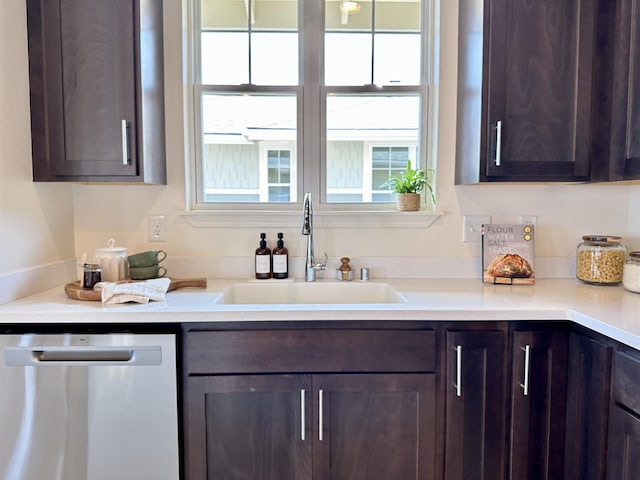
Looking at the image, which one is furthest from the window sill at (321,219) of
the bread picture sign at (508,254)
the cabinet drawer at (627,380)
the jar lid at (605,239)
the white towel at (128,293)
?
the cabinet drawer at (627,380)

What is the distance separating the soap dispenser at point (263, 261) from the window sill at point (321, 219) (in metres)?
0.11

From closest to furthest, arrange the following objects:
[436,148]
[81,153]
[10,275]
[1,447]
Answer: [1,447] < [10,275] < [81,153] < [436,148]

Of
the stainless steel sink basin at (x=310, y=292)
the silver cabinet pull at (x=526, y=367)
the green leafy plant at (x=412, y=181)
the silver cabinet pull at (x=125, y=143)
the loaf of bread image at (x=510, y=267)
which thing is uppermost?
the silver cabinet pull at (x=125, y=143)

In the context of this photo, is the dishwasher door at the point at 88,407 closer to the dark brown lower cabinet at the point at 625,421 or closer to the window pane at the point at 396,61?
the dark brown lower cabinet at the point at 625,421

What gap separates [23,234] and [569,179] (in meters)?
2.15

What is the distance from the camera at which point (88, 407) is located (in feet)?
4.39

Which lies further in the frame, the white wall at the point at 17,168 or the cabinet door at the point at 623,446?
the white wall at the point at 17,168

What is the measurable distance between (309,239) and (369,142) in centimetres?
59

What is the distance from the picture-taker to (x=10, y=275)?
4.84ft

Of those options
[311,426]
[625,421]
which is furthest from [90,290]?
[625,421]

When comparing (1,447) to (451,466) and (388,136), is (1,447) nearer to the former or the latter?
(451,466)

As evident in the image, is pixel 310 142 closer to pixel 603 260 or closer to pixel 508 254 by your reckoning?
pixel 508 254

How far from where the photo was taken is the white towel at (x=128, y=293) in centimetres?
141

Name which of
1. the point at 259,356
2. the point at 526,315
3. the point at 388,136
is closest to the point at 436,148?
the point at 388,136
